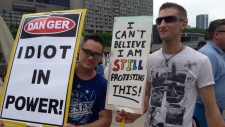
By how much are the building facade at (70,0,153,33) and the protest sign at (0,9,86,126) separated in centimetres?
9432

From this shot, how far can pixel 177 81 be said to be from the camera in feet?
6.64

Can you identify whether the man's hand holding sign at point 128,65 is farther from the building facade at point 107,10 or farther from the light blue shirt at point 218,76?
the building facade at point 107,10

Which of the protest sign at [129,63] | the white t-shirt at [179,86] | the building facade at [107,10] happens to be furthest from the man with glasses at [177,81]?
the building facade at [107,10]

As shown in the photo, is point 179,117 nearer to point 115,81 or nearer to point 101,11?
point 115,81

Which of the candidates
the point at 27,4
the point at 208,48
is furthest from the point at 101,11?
the point at 208,48

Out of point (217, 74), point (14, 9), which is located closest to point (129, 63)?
point (217, 74)

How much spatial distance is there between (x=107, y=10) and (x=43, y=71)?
105 m

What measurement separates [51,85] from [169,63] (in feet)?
3.02

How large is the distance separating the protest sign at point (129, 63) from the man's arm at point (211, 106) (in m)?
0.47

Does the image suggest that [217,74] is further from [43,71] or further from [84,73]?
[43,71]

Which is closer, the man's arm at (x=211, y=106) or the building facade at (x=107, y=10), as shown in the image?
the man's arm at (x=211, y=106)

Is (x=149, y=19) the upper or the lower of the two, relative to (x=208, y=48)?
upper

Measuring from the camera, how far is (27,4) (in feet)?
279

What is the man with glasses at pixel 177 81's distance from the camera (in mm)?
1984
